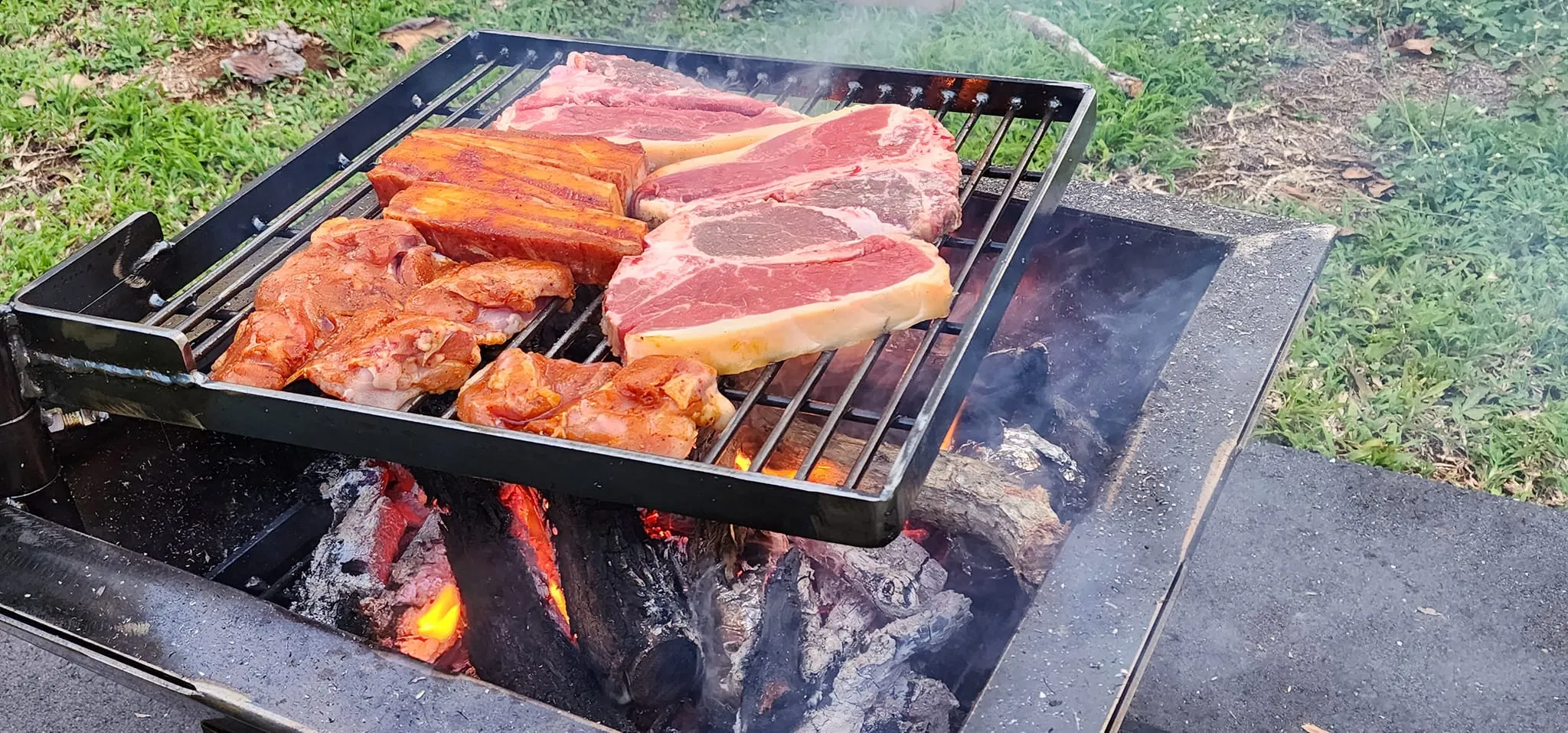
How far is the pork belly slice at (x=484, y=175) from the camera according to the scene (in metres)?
2.72

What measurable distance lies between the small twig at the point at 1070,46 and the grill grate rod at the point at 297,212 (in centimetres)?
381

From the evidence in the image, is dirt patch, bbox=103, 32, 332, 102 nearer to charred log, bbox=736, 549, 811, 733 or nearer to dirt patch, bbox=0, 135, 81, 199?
dirt patch, bbox=0, 135, 81, 199

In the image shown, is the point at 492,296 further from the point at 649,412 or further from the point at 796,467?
the point at 796,467

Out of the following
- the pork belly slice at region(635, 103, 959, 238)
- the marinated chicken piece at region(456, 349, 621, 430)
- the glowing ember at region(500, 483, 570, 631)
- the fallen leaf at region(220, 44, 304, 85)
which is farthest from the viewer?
the fallen leaf at region(220, 44, 304, 85)

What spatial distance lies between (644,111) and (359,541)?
56.5 inches

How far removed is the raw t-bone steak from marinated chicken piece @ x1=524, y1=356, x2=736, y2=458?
3.36 feet

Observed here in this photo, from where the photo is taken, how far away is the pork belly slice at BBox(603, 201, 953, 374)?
2.28m

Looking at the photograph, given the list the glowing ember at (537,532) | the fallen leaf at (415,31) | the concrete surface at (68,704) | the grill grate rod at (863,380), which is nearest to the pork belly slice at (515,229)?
the glowing ember at (537,532)

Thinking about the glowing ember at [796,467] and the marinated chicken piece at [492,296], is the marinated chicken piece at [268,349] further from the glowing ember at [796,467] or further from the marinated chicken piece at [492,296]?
the glowing ember at [796,467]

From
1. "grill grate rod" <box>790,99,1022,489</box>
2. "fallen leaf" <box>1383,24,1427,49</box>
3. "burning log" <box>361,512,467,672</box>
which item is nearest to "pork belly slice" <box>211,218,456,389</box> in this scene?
"burning log" <box>361,512,467,672</box>

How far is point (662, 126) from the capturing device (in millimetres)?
3105

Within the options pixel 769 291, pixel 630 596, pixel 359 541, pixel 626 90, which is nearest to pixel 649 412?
pixel 769 291

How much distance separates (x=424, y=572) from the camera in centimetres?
297

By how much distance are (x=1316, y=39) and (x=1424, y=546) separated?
378 centimetres
